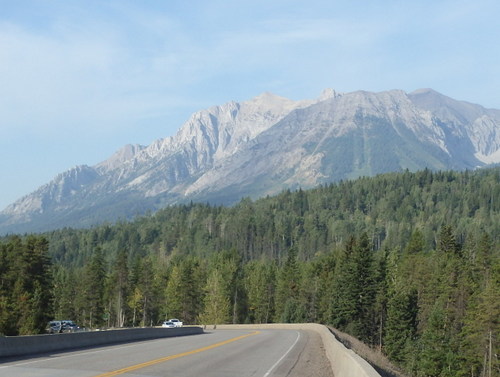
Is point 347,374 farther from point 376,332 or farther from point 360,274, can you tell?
point 376,332

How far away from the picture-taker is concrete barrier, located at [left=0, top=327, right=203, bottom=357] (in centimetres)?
2505

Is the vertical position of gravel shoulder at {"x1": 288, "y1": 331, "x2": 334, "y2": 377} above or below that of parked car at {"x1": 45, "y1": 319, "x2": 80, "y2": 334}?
above

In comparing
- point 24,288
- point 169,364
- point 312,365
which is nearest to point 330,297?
point 24,288

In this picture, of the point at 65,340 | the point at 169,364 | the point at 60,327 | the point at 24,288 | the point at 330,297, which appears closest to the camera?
the point at 169,364

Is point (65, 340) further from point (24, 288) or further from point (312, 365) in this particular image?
point (24, 288)

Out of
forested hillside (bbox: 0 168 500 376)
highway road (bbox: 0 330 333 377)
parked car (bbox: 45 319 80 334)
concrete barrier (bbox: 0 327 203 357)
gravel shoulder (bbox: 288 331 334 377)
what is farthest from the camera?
forested hillside (bbox: 0 168 500 376)

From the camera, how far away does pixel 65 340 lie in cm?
2997

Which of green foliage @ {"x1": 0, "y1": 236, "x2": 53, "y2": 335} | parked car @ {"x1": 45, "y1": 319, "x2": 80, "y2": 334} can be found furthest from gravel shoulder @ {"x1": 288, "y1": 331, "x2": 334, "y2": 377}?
green foliage @ {"x1": 0, "y1": 236, "x2": 53, "y2": 335}

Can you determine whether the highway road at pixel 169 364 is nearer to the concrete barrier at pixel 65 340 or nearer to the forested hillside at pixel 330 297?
the concrete barrier at pixel 65 340

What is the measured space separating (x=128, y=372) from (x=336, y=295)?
7752 cm

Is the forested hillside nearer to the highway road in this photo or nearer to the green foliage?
the green foliage

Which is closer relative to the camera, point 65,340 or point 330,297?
point 65,340

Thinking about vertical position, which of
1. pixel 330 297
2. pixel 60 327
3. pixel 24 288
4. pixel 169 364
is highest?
pixel 169 364

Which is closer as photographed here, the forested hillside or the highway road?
the highway road
